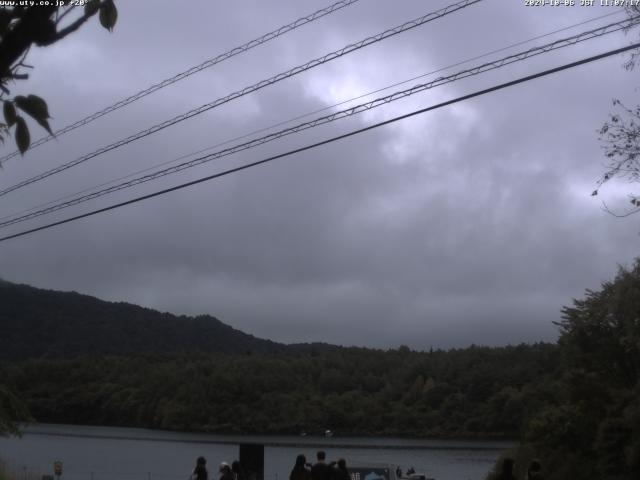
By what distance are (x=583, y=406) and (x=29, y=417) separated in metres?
17.2

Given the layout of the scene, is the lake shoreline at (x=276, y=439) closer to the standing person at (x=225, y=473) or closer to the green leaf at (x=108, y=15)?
the standing person at (x=225, y=473)

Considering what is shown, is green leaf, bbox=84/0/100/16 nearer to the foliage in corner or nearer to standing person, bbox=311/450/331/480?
standing person, bbox=311/450/331/480

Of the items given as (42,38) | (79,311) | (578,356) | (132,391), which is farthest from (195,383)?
(42,38)

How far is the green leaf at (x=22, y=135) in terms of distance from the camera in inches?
136

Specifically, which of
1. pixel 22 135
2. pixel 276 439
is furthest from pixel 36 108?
pixel 276 439

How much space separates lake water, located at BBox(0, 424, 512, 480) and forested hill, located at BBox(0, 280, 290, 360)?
7.59 meters

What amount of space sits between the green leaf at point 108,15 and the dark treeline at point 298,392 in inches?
2203

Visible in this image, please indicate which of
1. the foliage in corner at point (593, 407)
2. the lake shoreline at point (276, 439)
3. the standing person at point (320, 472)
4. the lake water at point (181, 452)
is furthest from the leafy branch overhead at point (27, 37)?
the lake shoreline at point (276, 439)

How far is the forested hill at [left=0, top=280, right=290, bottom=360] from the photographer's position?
61844mm

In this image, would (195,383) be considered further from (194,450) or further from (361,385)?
(194,450)

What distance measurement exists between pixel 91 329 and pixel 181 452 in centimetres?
3242

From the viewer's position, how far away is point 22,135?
3.48m

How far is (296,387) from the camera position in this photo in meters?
74.4

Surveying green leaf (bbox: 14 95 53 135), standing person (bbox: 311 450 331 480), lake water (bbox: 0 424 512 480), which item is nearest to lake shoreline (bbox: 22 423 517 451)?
lake water (bbox: 0 424 512 480)
